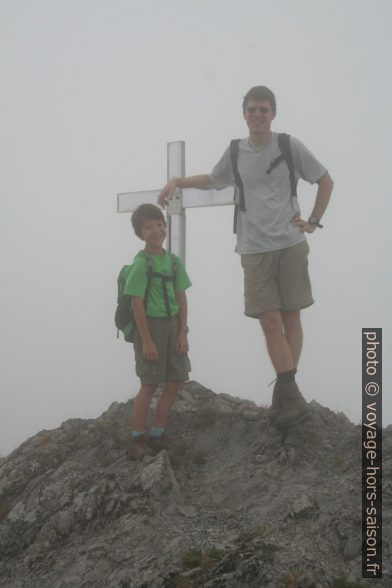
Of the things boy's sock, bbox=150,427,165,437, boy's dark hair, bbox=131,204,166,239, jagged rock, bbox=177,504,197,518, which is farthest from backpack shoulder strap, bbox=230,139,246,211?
jagged rock, bbox=177,504,197,518

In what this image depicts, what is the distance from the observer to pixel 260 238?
5.56 meters

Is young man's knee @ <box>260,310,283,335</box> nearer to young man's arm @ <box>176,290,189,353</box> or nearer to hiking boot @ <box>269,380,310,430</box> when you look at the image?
hiking boot @ <box>269,380,310,430</box>

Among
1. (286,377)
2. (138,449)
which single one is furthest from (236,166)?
(138,449)

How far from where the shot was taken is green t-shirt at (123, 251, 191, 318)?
539 cm

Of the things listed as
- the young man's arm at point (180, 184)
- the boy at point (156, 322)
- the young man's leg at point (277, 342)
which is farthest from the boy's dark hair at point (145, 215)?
the young man's leg at point (277, 342)

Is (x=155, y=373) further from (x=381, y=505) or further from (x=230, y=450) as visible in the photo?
(x=381, y=505)

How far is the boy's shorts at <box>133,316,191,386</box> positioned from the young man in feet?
2.46

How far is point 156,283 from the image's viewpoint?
5543mm

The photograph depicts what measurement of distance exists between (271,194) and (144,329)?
5.62ft

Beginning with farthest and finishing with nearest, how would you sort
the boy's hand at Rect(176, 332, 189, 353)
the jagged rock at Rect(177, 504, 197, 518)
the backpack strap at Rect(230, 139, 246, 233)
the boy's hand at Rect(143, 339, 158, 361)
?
the backpack strap at Rect(230, 139, 246, 233)
the boy's hand at Rect(176, 332, 189, 353)
the boy's hand at Rect(143, 339, 158, 361)
the jagged rock at Rect(177, 504, 197, 518)

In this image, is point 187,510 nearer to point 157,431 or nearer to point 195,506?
point 195,506

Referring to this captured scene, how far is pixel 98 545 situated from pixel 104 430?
81.8 inches

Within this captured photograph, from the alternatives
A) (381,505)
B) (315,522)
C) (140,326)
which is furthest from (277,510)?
(140,326)

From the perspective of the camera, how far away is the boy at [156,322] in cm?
542
